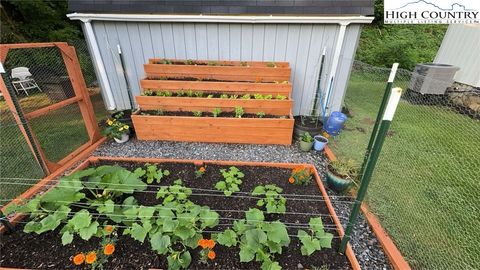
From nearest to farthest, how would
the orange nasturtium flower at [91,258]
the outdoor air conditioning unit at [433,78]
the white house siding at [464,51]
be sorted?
1. the orange nasturtium flower at [91,258]
2. the white house siding at [464,51]
3. the outdoor air conditioning unit at [433,78]

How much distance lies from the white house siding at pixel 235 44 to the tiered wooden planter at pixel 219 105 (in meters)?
0.55

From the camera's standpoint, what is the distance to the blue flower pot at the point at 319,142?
12.4ft

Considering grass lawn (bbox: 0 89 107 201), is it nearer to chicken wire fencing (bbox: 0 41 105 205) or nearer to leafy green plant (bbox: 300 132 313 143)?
chicken wire fencing (bbox: 0 41 105 205)

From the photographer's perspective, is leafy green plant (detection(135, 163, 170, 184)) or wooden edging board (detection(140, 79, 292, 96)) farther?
wooden edging board (detection(140, 79, 292, 96))

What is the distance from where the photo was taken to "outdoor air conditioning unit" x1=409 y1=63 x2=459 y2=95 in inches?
237

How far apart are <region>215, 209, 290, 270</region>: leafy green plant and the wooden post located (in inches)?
127

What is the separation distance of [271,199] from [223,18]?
333 centimetres

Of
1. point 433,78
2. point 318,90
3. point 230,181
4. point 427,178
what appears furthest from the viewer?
point 433,78

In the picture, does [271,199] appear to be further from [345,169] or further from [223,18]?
[223,18]

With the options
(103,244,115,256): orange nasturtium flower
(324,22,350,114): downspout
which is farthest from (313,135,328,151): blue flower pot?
(103,244,115,256): orange nasturtium flower

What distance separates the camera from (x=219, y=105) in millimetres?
3912

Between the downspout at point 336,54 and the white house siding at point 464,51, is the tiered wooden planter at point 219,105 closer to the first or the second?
the downspout at point 336,54

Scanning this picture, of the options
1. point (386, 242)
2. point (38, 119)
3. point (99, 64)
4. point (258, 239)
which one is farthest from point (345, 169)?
point (38, 119)

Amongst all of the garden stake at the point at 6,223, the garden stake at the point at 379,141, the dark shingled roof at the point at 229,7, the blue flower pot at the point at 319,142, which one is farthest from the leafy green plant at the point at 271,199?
the dark shingled roof at the point at 229,7
